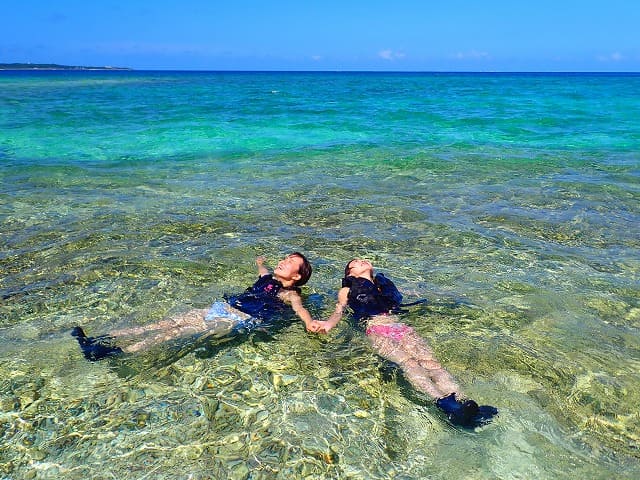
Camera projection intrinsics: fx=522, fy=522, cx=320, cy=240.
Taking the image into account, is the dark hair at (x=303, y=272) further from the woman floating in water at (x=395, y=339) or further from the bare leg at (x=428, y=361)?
the bare leg at (x=428, y=361)

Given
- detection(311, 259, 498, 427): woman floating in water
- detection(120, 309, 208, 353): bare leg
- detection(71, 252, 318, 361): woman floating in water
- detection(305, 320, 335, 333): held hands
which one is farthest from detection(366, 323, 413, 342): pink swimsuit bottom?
detection(120, 309, 208, 353): bare leg

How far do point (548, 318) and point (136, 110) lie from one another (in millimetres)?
27949

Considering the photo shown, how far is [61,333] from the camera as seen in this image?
5.13 metres

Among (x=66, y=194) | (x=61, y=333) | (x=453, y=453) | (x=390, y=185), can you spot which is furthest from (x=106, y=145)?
(x=453, y=453)

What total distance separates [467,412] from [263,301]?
2.53 m

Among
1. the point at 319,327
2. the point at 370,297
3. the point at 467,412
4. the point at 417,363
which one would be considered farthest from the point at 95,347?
the point at 467,412

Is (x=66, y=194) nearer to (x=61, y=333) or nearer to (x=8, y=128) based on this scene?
(x=61, y=333)

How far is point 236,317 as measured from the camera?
541cm

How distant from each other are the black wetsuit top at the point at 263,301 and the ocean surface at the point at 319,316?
33 centimetres

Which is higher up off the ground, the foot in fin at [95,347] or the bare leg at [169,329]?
the foot in fin at [95,347]

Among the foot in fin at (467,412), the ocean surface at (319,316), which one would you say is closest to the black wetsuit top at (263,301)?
the ocean surface at (319,316)

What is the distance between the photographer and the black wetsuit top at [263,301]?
217 inches

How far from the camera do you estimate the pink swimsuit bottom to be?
507cm

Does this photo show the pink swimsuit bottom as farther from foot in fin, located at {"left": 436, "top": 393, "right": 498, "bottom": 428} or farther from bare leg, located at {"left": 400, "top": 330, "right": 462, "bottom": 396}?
foot in fin, located at {"left": 436, "top": 393, "right": 498, "bottom": 428}
